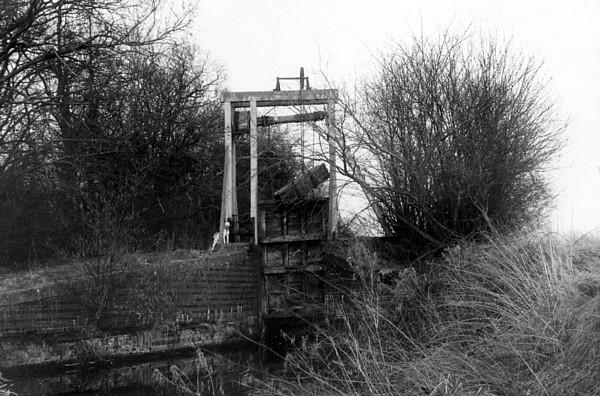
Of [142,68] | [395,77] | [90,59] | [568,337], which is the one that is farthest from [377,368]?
[142,68]

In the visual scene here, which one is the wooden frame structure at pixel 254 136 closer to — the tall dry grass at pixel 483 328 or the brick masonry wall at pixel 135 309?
the brick masonry wall at pixel 135 309

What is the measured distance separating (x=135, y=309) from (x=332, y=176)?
13.0ft

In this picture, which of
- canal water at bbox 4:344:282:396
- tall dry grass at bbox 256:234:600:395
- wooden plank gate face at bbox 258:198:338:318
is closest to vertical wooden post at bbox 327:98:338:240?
wooden plank gate face at bbox 258:198:338:318

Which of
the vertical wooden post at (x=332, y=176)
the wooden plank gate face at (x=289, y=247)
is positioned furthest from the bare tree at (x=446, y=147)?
the wooden plank gate face at (x=289, y=247)

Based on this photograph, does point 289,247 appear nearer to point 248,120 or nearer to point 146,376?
point 248,120

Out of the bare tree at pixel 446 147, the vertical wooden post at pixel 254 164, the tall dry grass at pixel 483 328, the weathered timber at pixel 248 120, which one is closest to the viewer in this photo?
the tall dry grass at pixel 483 328

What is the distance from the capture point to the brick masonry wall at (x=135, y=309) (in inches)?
366

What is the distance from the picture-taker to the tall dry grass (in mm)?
4535

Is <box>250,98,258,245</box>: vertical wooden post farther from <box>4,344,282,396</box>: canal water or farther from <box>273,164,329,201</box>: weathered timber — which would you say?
<box>4,344,282,396</box>: canal water

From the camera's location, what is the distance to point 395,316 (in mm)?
6977

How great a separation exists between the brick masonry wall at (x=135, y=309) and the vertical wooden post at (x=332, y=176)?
5.44 ft

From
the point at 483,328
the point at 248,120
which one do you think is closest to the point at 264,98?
the point at 248,120

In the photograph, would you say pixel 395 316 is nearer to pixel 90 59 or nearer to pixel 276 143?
pixel 276 143

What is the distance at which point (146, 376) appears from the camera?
9.43m
